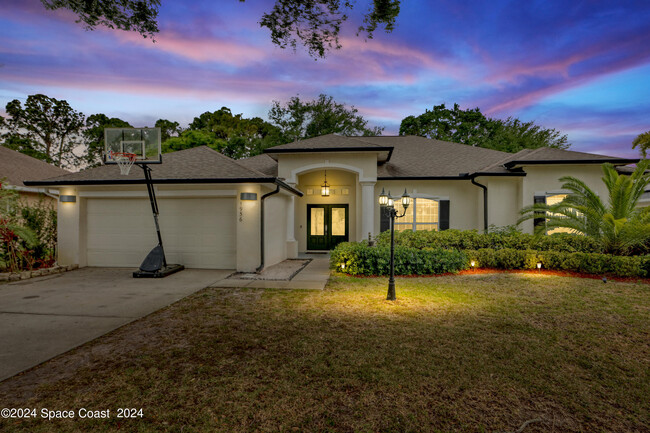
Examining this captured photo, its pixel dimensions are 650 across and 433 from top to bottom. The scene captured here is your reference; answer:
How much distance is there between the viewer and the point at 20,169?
1564 centimetres

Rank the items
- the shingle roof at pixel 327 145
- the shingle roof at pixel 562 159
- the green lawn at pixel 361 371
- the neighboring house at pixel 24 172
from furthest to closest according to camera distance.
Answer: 1. the neighboring house at pixel 24 172
2. the shingle roof at pixel 327 145
3. the shingle roof at pixel 562 159
4. the green lawn at pixel 361 371

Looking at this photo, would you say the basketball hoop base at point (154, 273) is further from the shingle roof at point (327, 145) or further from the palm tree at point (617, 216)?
the palm tree at point (617, 216)

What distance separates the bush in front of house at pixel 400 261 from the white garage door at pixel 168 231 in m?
3.96

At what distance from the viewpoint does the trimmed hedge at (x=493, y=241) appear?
930 cm

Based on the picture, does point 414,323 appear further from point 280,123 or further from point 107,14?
point 280,123

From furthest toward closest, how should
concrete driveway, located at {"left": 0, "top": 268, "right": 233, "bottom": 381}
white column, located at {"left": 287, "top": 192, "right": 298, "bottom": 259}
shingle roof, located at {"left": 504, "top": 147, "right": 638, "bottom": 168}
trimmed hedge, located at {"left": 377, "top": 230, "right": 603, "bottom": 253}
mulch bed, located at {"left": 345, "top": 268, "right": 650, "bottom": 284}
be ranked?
white column, located at {"left": 287, "top": 192, "right": 298, "bottom": 259} → shingle roof, located at {"left": 504, "top": 147, "right": 638, "bottom": 168} → trimmed hedge, located at {"left": 377, "top": 230, "right": 603, "bottom": 253} → mulch bed, located at {"left": 345, "top": 268, "right": 650, "bottom": 284} → concrete driveway, located at {"left": 0, "top": 268, "right": 233, "bottom": 381}

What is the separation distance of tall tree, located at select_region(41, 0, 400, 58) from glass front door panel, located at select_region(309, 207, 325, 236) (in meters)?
8.41

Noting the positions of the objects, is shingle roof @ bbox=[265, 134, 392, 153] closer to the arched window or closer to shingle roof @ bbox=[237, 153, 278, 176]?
shingle roof @ bbox=[237, 153, 278, 176]

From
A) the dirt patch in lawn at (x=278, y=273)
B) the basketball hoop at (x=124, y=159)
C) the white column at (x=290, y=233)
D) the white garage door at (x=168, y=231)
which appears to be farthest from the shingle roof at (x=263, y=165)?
the basketball hoop at (x=124, y=159)

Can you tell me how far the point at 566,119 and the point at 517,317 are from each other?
974 inches

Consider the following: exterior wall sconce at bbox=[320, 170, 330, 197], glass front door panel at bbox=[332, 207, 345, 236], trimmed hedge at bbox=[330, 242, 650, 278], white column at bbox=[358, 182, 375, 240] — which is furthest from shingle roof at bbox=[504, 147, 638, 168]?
exterior wall sconce at bbox=[320, 170, 330, 197]

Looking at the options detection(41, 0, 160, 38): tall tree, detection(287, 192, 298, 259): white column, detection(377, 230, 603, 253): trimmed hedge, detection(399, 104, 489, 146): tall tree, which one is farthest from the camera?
detection(399, 104, 489, 146): tall tree

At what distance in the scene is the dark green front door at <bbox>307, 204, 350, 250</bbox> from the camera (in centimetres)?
1407

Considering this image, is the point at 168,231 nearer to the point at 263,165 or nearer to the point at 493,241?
the point at 263,165
